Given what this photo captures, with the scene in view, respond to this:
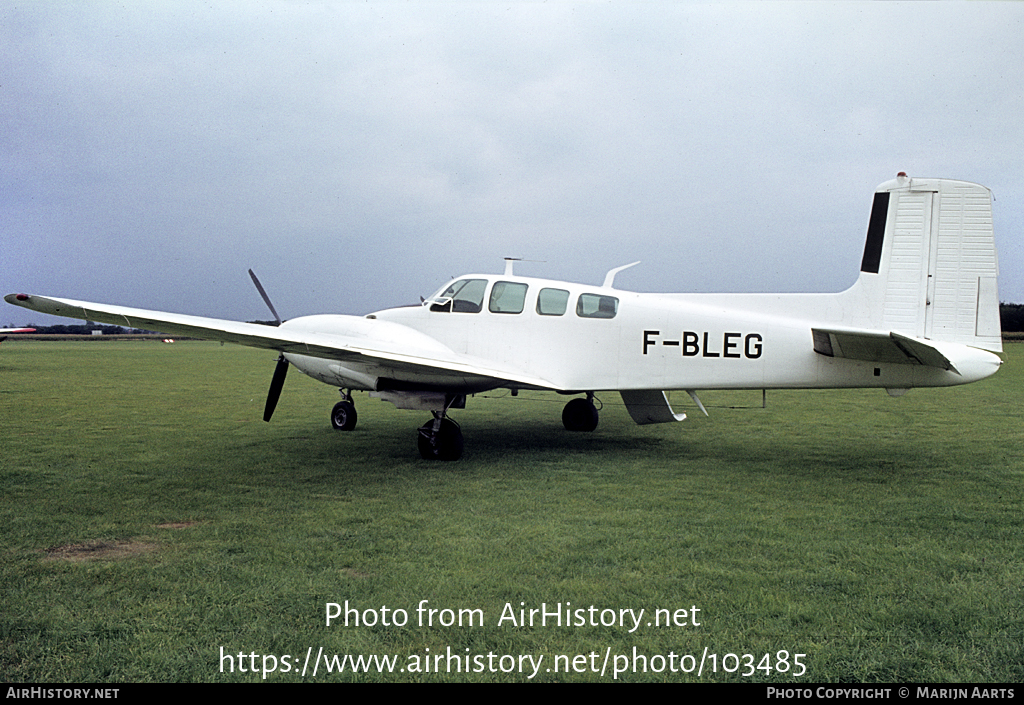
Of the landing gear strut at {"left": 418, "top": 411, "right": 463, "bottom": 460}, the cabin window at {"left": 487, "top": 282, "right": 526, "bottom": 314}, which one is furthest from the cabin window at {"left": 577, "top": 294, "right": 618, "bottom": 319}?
the landing gear strut at {"left": 418, "top": 411, "right": 463, "bottom": 460}

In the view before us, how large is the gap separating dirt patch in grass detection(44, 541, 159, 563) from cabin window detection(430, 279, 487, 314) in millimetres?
5455

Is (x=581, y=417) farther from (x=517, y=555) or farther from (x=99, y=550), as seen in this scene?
(x=99, y=550)

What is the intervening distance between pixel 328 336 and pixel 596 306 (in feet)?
12.4

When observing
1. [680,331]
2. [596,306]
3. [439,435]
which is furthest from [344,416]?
[680,331]

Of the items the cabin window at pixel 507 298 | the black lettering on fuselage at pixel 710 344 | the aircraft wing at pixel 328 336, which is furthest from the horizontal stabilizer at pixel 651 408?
the cabin window at pixel 507 298

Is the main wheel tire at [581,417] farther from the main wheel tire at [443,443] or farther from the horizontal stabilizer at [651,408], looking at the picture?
the main wheel tire at [443,443]

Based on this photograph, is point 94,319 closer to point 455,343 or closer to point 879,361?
point 455,343

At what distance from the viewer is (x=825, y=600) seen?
417 cm

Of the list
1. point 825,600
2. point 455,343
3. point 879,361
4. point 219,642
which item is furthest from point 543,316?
point 219,642

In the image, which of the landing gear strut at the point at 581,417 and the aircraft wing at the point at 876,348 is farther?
the landing gear strut at the point at 581,417

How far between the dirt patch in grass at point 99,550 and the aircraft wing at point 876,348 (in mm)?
7305

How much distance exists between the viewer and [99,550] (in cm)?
520

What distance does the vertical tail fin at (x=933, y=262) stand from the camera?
796cm

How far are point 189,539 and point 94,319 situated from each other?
2.76m
